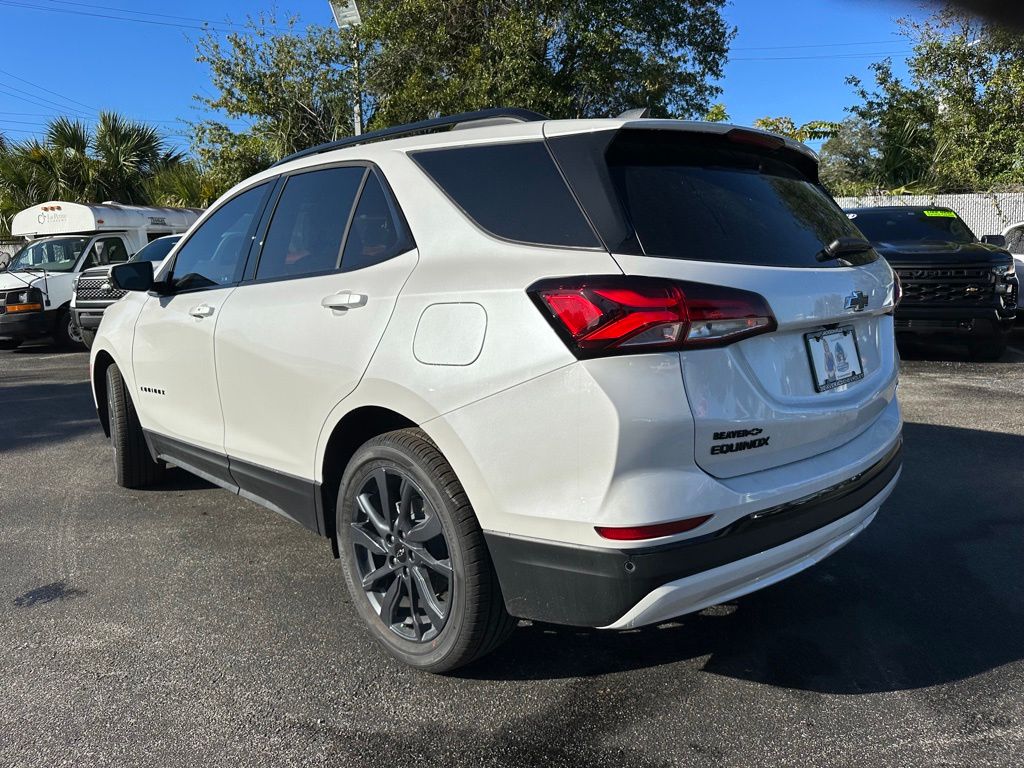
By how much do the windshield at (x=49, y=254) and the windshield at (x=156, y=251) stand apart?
1.77m

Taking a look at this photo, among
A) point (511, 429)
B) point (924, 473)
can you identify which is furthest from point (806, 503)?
point (924, 473)

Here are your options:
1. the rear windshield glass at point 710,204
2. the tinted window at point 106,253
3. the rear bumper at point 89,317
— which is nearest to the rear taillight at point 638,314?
the rear windshield glass at point 710,204

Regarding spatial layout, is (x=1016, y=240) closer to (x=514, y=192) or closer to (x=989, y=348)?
(x=989, y=348)

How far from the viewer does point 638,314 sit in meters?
2.21

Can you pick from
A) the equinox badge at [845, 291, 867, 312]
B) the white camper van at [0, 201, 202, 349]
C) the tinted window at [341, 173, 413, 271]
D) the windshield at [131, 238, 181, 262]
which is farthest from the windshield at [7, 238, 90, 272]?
the equinox badge at [845, 291, 867, 312]

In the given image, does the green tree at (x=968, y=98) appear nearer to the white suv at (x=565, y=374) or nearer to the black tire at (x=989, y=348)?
the black tire at (x=989, y=348)

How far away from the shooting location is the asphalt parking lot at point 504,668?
2.44 metres

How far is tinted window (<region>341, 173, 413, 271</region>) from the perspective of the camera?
2.90 metres

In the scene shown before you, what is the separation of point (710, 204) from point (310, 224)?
5.45ft

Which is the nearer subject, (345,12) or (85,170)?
(345,12)

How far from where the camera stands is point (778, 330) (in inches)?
95.0

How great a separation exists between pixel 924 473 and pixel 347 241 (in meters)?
3.71

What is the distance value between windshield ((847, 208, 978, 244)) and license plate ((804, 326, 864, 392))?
7730mm

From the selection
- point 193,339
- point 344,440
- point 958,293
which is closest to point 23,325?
point 193,339
